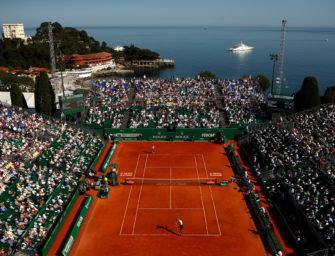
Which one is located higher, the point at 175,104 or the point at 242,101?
the point at 242,101

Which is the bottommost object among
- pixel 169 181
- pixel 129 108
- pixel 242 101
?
pixel 169 181

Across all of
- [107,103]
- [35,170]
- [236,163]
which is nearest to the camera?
[35,170]

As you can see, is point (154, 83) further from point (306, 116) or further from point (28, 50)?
point (28, 50)

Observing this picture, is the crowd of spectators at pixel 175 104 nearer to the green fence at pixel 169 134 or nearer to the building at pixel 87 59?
the green fence at pixel 169 134

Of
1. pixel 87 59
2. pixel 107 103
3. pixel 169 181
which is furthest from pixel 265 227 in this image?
pixel 87 59

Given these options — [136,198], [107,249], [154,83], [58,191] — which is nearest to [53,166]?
[58,191]

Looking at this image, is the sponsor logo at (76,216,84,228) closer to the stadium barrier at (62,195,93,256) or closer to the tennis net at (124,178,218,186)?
the stadium barrier at (62,195,93,256)

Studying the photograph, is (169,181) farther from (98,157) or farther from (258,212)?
(98,157)
